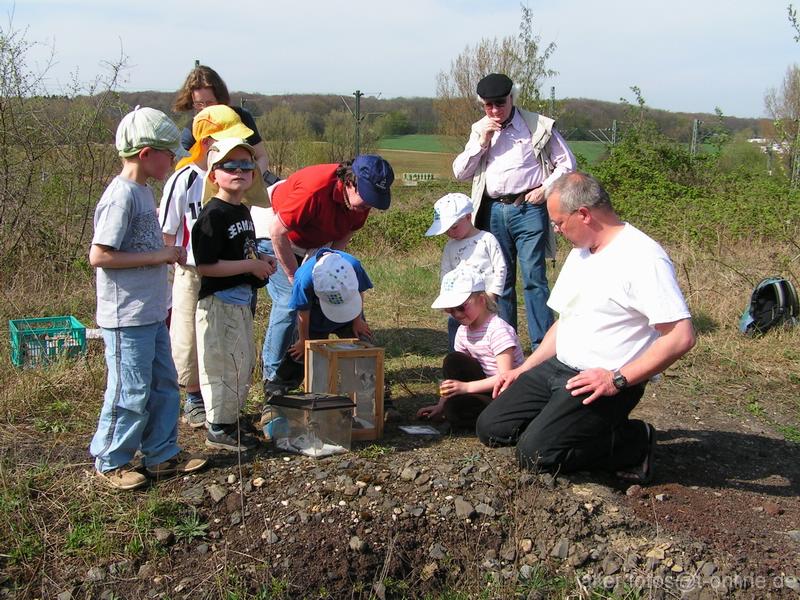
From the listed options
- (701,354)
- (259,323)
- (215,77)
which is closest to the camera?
(215,77)

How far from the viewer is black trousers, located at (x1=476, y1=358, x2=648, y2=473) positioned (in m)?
3.78

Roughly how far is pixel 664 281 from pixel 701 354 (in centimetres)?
296

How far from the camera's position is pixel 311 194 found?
4469 millimetres

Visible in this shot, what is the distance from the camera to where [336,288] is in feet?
14.6

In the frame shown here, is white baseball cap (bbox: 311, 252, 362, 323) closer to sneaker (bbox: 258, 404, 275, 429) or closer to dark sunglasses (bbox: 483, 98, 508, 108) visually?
sneaker (bbox: 258, 404, 275, 429)

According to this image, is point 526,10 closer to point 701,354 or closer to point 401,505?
point 701,354

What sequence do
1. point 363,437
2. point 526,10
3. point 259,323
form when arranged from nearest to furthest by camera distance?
point 363,437 < point 259,323 < point 526,10

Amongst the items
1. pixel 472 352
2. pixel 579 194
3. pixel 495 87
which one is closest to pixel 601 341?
pixel 579 194

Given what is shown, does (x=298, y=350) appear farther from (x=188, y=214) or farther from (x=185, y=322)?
(x=188, y=214)

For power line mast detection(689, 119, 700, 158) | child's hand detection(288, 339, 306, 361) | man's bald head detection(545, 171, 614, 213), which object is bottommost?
child's hand detection(288, 339, 306, 361)

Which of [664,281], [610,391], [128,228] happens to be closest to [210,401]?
[128,228]

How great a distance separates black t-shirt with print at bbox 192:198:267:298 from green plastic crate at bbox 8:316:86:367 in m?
1.91

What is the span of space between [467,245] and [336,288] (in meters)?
1.13

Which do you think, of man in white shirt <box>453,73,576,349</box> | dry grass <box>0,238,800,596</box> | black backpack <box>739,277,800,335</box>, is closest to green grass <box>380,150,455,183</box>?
dry grass <box>0,238,800,596</box>
